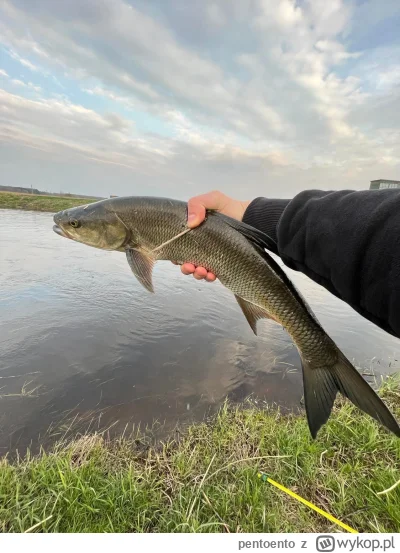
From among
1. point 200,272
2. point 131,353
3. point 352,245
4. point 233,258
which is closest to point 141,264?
point 200,272

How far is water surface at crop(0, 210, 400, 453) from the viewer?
15.6ft

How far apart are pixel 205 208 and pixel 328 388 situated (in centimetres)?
165

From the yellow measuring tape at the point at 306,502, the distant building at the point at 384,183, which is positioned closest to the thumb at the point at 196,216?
the yellow measuring tape at the point at 306,502

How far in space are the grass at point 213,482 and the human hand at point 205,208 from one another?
2.02 meters

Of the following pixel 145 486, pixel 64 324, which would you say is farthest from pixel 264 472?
pixel 64 324

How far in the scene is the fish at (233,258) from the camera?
2.26 m

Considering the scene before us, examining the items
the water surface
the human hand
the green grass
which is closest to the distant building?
the water surface

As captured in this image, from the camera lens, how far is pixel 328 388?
2266mm

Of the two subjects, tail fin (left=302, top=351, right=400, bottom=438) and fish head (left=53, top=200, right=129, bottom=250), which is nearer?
tail fin (left=302, top=351, right=400, bottom=438)

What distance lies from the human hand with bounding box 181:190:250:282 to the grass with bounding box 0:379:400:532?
2.02 metres

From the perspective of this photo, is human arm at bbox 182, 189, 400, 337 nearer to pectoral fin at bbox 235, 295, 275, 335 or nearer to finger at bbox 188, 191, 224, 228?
pectoral fin at bbox 235, 295, 275, 335

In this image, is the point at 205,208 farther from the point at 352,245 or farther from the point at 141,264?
the point at 352,245

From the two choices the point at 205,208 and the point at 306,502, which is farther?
the point at 306,502

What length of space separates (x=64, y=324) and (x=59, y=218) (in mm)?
5264
